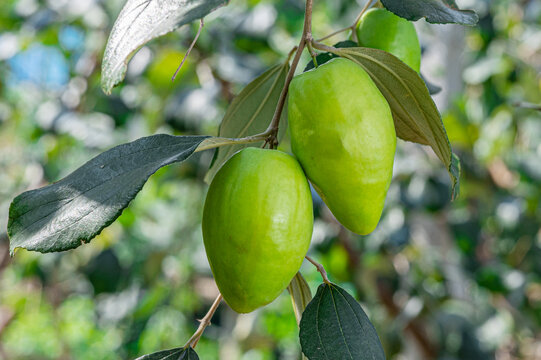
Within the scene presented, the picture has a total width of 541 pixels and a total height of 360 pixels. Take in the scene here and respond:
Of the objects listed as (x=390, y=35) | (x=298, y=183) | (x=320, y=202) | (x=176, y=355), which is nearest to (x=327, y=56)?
(x=390, y=35)

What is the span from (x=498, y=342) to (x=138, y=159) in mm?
1453

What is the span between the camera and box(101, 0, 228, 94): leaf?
36 cm

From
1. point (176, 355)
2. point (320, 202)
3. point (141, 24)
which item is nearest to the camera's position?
point (141, 24)

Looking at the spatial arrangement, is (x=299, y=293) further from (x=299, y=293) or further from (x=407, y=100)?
(x=407, y=100)

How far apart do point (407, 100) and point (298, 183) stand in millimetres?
127

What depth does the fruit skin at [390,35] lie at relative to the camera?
0.53m

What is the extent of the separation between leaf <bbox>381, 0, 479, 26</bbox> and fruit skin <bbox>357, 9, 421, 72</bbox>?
2.6 inches

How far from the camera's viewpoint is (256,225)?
405mm

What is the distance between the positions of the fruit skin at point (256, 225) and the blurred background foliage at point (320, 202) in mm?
926

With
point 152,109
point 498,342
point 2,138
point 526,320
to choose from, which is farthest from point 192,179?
point 2,138

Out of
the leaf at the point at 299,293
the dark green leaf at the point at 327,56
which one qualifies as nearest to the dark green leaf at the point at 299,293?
the leaf at the point at 299,293

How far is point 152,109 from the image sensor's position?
1.63 m

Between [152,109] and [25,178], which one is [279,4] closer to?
[152,109]

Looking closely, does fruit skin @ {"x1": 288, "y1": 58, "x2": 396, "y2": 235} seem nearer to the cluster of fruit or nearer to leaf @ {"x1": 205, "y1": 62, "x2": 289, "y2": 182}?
the cluster of fruit
